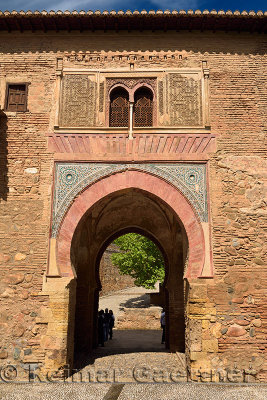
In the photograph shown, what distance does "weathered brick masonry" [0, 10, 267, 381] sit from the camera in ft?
21.1

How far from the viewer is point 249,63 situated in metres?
7.68

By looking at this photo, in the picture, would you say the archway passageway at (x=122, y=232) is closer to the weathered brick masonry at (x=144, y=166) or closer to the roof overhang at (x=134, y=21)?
the weathered brick masonry at (x=144, y=166)

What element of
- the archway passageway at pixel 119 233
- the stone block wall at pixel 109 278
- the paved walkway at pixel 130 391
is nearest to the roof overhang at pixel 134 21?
the archway passageway at pixel 119 233

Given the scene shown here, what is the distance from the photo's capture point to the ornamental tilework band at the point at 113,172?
273 inches

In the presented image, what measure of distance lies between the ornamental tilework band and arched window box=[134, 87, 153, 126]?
1074mm

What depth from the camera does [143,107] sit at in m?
7.70

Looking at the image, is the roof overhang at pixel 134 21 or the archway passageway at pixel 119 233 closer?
the roof overhang at pixel 134 21

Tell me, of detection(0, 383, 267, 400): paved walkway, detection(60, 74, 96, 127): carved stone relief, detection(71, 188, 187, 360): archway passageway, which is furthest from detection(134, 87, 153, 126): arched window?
detection(0, 383, 267, 400): paved walkway

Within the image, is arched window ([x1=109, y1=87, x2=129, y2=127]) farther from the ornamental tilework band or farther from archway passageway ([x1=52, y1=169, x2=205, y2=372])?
archway passageway ([x1=52, y1=169, x2=205, y2=372])

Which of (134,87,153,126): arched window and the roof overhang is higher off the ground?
the roof overhang

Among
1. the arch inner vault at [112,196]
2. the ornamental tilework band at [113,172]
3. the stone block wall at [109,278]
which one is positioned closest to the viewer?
the arch inner vault at [112,196]

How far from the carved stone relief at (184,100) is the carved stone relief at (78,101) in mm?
1660

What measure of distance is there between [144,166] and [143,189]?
A: 0.49 m

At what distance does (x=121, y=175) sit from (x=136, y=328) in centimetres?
1163
